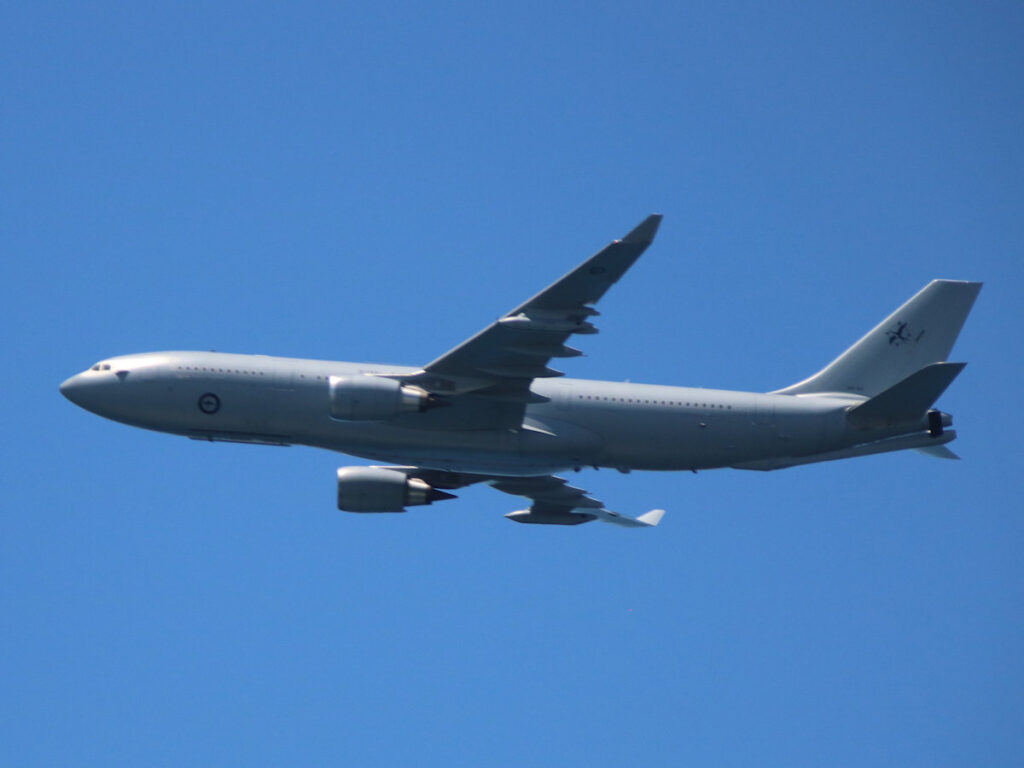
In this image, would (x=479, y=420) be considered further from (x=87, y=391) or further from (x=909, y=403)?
(x=909, y=403)

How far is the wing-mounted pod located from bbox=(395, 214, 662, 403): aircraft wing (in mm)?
927

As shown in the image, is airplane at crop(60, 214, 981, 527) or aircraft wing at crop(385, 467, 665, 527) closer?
airplane at crop(60, 214, 981, 527)

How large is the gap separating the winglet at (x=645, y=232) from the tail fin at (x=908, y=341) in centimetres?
1313

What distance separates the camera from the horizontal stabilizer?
36594 millimetres

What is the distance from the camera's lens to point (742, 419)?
38.8m

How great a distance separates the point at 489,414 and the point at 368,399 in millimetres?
4211

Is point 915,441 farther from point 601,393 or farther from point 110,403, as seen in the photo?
point 110,403

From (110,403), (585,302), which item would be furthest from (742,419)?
(110,403)

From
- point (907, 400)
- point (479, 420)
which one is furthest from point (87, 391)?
point (907, 400)

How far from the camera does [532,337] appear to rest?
3481 cm

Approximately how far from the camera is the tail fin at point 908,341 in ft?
137

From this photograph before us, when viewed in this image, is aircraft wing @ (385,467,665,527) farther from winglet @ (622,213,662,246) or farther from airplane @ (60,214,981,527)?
winglet @ (622,213,662,246)

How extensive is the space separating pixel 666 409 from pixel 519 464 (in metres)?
5.41

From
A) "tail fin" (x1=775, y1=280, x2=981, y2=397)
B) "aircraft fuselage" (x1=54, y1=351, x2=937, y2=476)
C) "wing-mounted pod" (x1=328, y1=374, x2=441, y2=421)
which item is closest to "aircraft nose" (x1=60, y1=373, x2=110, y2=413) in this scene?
"aircraft fuselage" (x1=54, y1=351, x2=937, y2=476)
